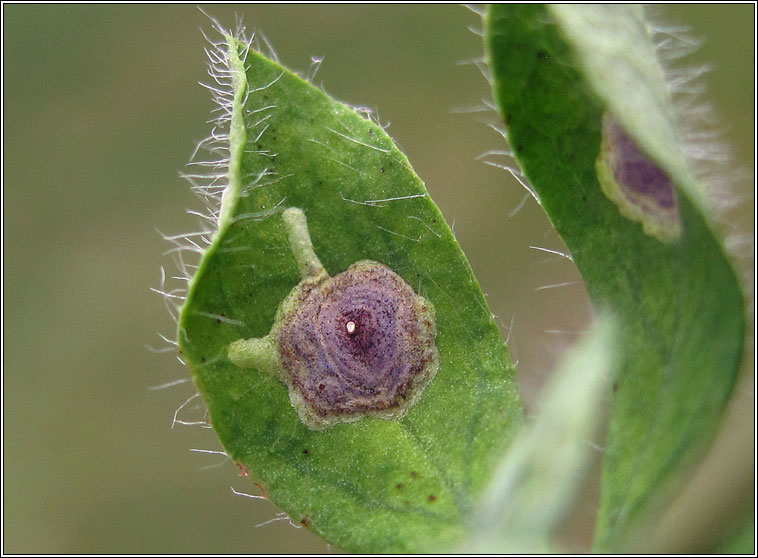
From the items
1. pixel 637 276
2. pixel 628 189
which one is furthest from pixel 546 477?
pixel 628 189

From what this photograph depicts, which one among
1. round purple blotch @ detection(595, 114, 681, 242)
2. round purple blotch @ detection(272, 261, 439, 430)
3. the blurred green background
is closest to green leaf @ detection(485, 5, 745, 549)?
round purple blotch @ detection(595, 114, 681, 242)

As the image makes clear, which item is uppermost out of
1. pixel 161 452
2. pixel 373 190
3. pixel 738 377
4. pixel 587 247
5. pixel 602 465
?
pixel 373 190

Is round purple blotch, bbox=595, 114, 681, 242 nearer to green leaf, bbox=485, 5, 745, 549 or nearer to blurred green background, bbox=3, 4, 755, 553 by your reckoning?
green leaf, bbox=485, 5, 745, 549

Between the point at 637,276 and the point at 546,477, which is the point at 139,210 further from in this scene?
the point at 546,477

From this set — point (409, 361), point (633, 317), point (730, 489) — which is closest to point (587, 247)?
point (633, 317)

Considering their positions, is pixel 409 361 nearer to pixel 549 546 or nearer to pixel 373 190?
pixel 373 190

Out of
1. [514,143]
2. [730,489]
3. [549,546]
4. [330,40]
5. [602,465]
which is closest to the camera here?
[549,546]
